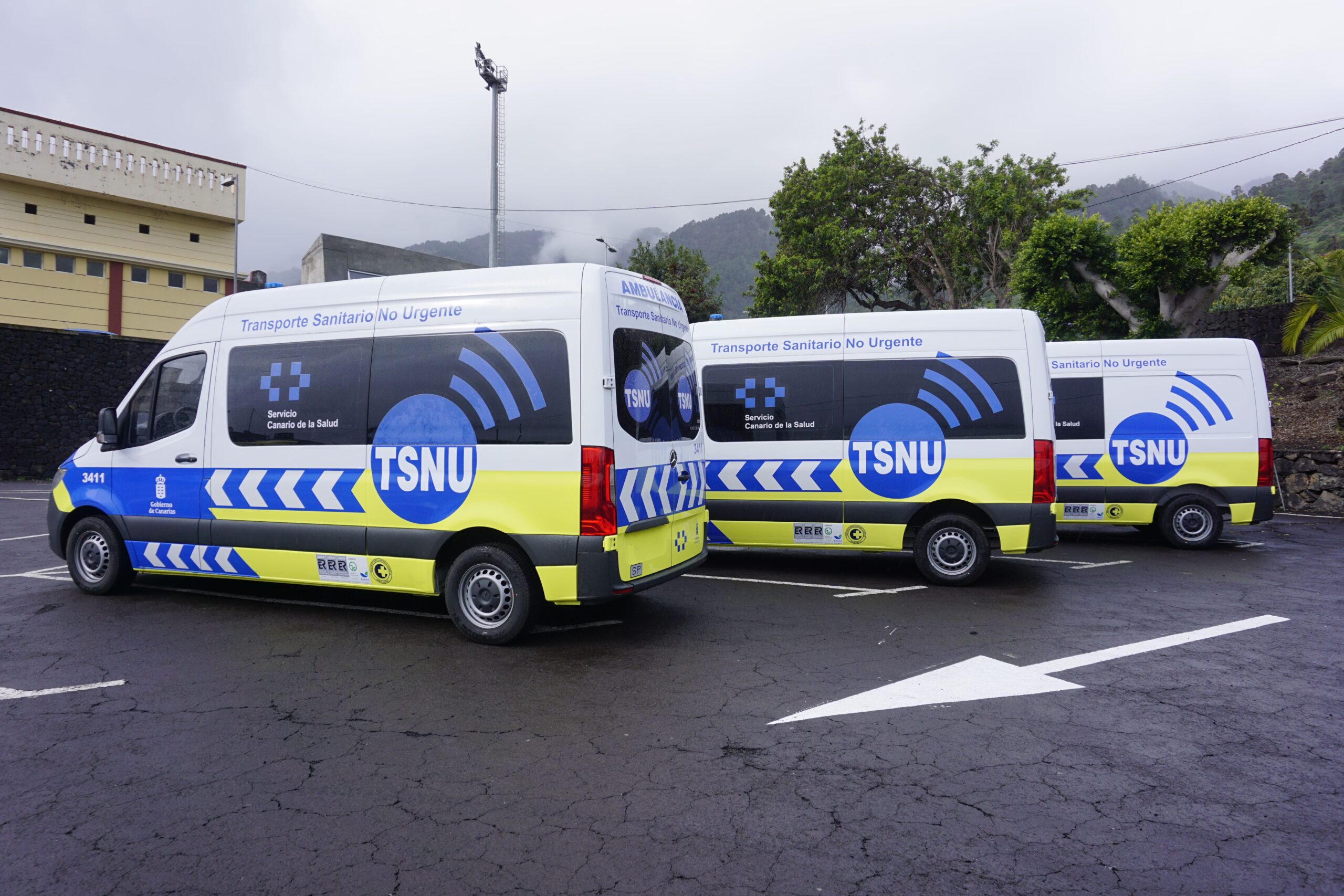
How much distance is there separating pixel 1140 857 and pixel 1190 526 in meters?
8.87

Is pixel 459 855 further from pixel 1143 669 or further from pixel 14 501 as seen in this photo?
pixel 14 501

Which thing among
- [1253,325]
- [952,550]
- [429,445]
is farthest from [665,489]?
[1253,325]

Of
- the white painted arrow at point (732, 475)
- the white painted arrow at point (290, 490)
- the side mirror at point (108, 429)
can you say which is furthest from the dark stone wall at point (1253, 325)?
the side mirror at point (108, 429)

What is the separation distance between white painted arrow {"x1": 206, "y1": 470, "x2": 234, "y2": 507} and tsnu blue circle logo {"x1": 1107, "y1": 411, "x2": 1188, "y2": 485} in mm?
9811

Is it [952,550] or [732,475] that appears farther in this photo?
[732,475]

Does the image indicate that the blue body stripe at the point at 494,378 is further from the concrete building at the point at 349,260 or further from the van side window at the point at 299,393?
the concrete building at the point at 349,260

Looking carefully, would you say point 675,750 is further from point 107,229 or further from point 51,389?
point 107,229

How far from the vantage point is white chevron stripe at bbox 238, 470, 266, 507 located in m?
6.21

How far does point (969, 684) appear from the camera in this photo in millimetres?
4766

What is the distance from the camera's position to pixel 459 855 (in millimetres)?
2896

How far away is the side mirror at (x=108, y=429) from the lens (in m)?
6.73

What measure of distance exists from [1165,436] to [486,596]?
8737 millimetres

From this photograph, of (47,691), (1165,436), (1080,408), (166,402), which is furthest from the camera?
(1080,408)

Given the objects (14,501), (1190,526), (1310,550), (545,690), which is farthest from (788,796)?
(14,501)
